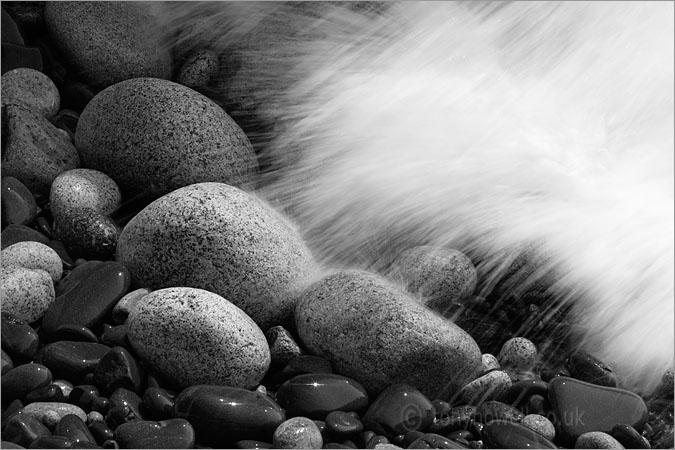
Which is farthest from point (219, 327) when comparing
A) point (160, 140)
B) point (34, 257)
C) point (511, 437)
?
point (160, 140)

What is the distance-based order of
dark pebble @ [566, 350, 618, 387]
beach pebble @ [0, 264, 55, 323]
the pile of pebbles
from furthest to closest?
1. dark pebble @ [566, 350, 618, 387]
2. beach pebble @ [0, 264, 55, 323]
3. the pile of pebbles

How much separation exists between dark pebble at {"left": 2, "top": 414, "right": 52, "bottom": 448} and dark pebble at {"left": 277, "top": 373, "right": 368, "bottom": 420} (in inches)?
31.1

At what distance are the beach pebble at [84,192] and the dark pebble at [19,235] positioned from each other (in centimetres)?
14

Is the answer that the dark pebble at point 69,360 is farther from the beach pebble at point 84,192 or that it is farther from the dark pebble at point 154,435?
the beach pebble at point 84,192

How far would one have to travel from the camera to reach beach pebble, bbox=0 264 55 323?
3363mm

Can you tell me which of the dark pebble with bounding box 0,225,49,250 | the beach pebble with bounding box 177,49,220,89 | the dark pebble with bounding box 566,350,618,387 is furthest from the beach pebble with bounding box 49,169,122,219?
the dark pebble with bounding box 566,350,618,387

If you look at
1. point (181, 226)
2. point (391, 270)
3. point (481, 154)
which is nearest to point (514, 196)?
point (481, 154)

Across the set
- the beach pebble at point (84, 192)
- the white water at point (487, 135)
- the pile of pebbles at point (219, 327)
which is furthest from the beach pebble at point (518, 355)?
the beach pebble at point (84, 192)

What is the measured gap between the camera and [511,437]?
300cm

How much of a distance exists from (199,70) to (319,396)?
229 cm

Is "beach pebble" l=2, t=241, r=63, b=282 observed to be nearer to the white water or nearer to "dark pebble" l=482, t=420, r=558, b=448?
the white water

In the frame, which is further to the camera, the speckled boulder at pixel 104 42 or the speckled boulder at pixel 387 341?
the speckled boulder at pixel 104 42

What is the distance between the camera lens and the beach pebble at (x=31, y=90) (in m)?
4.53

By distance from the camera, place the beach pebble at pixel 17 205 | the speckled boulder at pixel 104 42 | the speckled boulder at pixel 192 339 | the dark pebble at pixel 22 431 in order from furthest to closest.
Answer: the speckled boulder at pixel 104 42, the beach pebble at pixel 17 205, the speckled boulder at pixel 192 339, the dark pebble at pixel 22 431
